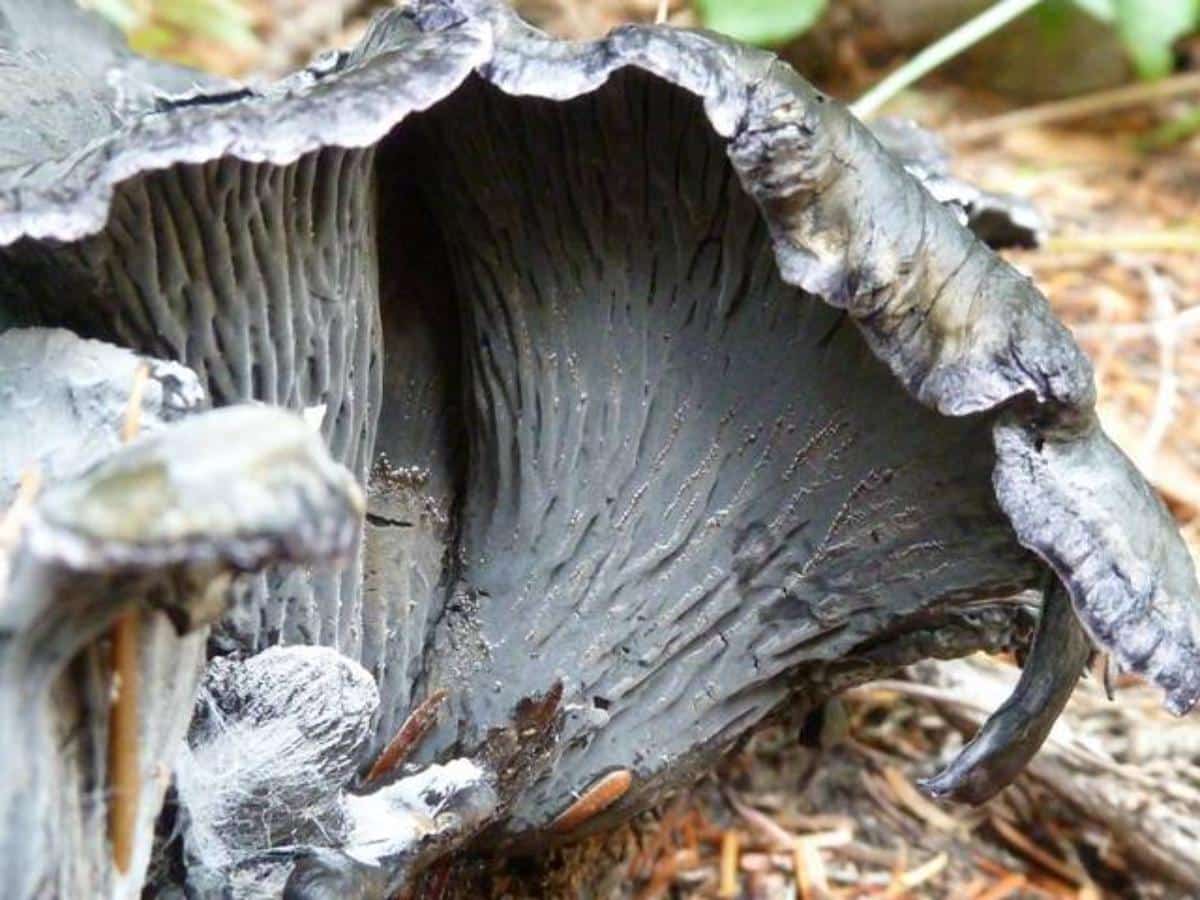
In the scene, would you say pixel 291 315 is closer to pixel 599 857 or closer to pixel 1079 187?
pixel 599 857

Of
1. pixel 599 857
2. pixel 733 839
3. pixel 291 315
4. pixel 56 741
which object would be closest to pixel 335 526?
pixel 56 741

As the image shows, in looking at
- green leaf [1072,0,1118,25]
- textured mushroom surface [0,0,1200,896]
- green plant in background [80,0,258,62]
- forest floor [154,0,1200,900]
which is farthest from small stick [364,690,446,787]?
green leaf [1072,0,1118,25]

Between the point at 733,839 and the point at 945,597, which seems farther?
the point at 733,839

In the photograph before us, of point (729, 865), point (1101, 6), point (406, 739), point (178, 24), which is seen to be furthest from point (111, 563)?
point (178, 24)

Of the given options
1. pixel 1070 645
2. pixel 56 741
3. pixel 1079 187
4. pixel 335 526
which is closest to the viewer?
pixel 335 526

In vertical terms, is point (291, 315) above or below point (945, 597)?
above

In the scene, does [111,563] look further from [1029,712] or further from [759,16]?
[759,16]

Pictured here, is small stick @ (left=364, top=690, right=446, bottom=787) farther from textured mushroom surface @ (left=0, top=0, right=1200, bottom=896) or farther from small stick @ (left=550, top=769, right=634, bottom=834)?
small stick @ (left=550, top=769, right=634, bottom=834)
